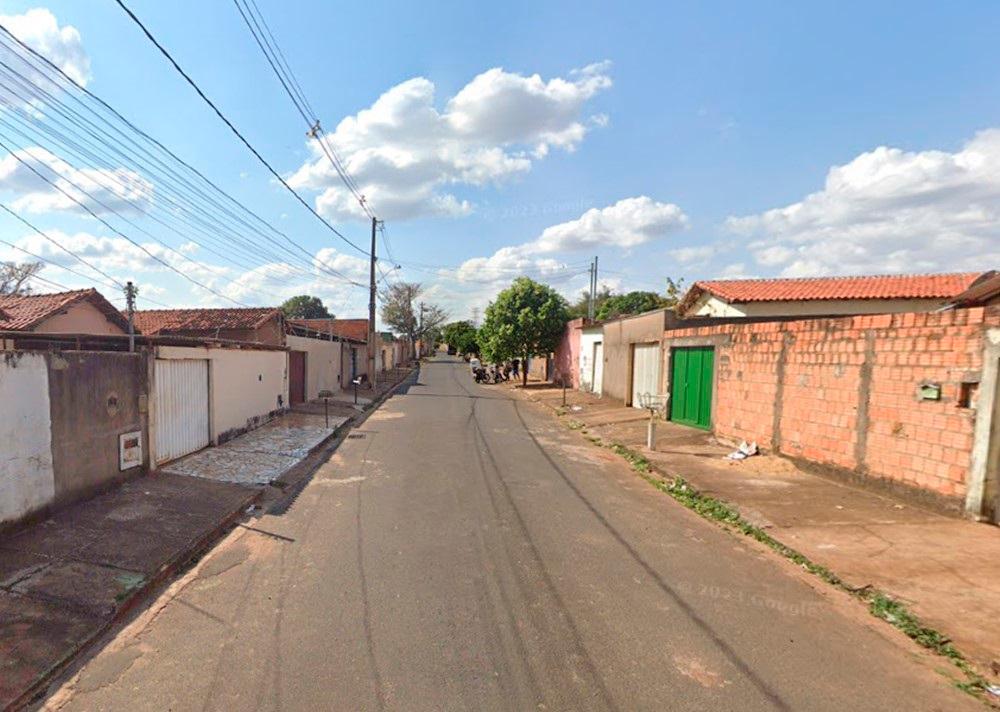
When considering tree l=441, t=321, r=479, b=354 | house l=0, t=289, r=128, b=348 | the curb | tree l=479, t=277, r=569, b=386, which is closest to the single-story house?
Result: house l=0, t=289, r=128, b=348

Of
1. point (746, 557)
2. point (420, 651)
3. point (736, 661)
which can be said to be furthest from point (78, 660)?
point (746, 557)

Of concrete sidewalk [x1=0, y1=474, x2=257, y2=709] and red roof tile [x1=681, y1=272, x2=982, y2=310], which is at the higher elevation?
red roof tile [x1=681, y1=272, x2=982, y2=310]

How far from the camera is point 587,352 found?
941 inches

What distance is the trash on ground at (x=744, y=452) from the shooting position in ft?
30.4

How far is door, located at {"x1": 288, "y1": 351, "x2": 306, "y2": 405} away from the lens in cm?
1641

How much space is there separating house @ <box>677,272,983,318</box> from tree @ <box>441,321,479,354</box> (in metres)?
47.8

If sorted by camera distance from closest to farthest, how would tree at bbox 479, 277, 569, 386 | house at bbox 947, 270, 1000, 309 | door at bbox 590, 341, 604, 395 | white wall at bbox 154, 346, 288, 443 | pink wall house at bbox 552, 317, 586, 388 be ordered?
house at bbox 947, 270, 1000, 309, white wall at bbox 154, 346, 288, 443, door at bbox 590, 341, 604, 395, pink wall house at bbox 552, 317, 586, 388, tree at bbox 479, 277, 569, 386

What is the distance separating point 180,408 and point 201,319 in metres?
17.1

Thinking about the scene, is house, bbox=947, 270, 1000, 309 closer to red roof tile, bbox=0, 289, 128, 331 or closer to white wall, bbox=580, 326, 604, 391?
white wall, bbox=580, 326, 604, 391

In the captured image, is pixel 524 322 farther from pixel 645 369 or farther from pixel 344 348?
pixel 645 369

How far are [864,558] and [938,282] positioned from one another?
1841 centimetres

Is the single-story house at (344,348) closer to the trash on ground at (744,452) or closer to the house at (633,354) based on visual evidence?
the house at (633,354)

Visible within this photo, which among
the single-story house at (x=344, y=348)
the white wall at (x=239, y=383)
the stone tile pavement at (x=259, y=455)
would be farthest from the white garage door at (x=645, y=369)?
the single-story house at (x=344, y=348)

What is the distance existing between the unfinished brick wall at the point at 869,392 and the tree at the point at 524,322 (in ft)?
56.6
